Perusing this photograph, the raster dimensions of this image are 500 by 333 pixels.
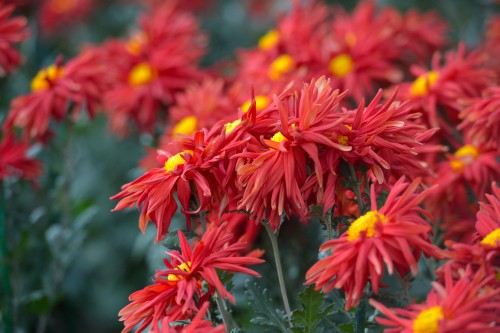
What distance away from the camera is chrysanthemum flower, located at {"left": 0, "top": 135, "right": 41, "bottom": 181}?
1341 millimetres

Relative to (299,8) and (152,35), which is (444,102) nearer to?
(299,8)

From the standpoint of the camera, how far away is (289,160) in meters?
0.79

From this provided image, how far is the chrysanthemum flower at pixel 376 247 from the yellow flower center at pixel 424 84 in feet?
1.75

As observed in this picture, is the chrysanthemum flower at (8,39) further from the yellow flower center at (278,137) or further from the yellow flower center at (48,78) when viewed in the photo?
the yellow flower center at (278,137)

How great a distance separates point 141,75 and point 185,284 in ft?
3.04

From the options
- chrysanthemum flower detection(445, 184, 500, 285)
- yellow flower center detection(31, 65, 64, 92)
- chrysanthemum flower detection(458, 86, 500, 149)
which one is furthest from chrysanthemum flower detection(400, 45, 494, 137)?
yellow flower center detection(31, 65, 64, 92)

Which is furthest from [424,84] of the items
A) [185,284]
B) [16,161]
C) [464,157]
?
[16,161]

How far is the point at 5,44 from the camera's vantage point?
1337 millimetres

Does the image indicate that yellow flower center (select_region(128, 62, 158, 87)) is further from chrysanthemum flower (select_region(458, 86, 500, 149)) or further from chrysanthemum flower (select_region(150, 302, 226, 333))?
chrysanthemum flower (select_region(150, 302, 226, 333))

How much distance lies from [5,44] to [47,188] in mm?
468

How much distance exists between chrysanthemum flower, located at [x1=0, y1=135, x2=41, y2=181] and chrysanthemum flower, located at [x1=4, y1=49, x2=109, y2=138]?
39 mm

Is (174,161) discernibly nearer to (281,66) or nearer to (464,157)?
(464,157)

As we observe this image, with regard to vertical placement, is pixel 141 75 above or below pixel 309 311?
above

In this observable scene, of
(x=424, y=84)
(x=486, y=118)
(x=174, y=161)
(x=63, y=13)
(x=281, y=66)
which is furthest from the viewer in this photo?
(x=63, y=13)
